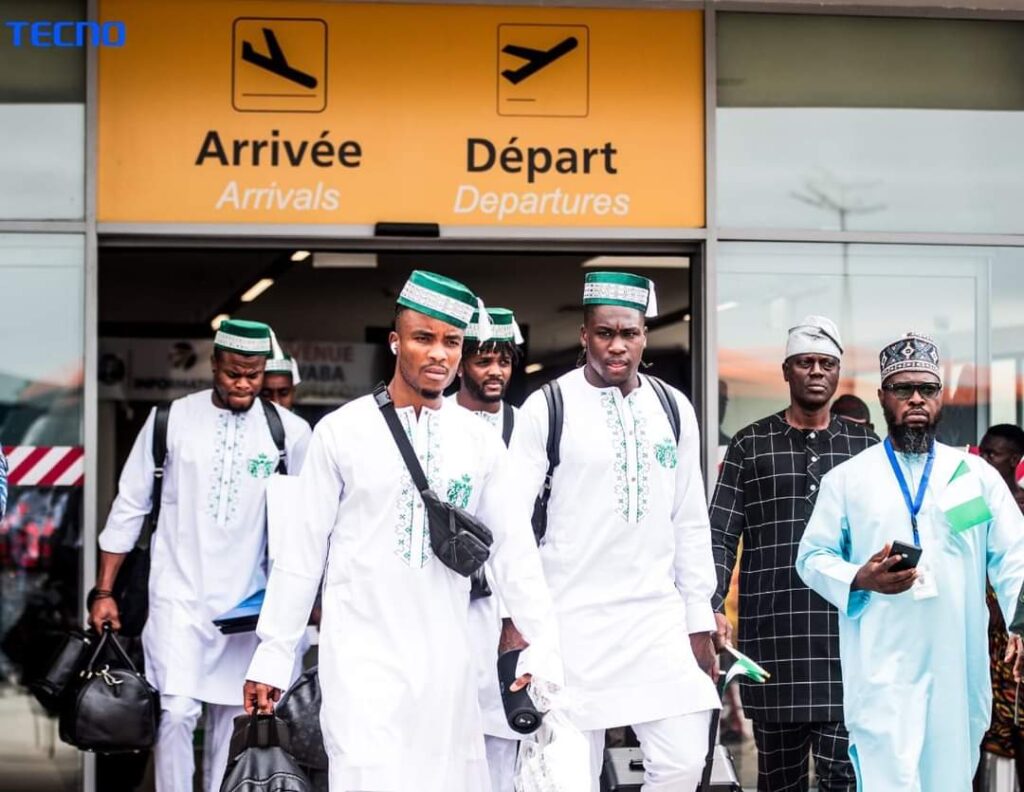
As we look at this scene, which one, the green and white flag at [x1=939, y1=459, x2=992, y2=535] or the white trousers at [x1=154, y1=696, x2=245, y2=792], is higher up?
the green and white flag at [x1=939, y1=459, x2=992, y2=535]

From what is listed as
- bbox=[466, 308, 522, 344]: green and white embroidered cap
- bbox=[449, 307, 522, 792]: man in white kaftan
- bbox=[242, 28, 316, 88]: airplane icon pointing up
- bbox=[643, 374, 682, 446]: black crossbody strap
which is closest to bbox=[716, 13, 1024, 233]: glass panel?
bbox=[466, 308, 522, 344]: green and white embroidered cap

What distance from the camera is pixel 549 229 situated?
28.0 ft

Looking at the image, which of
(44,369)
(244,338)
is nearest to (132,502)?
(244,338)

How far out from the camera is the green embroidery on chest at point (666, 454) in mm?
6359

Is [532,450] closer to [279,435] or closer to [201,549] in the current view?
[279,435]

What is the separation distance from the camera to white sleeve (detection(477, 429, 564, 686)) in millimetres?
5434

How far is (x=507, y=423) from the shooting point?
285 inches

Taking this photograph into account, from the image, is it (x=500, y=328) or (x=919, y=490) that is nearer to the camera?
(x=919, y=490)

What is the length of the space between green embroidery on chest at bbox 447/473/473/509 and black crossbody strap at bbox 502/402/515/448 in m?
1.61

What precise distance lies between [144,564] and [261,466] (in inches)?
30.3

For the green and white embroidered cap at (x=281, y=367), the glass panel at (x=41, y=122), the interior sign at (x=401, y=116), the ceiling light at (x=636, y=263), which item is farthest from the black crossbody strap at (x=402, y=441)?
the ceiling light at (x=636, y=263)

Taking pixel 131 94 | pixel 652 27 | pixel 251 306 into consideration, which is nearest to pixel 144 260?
pixel 251 306

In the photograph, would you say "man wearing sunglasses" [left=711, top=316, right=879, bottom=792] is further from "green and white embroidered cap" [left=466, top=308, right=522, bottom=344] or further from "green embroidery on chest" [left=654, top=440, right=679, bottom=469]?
"green and white embroidered cap" [left=466, top=308, right=522, bottom=344]

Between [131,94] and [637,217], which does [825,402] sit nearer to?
[637,217]
